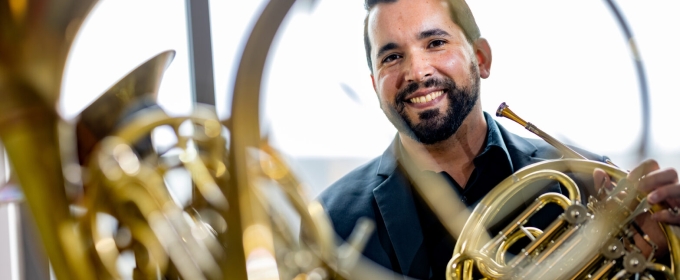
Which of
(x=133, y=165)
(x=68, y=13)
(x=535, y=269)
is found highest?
(x=68, y=13)

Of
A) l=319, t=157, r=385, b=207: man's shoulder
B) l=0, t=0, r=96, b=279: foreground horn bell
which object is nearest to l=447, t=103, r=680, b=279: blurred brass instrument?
l=319, t=157, r=385, b=207: man's shoulder

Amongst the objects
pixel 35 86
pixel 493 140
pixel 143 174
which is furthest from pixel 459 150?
pixel 35 86

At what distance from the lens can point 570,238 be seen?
0.54 metres

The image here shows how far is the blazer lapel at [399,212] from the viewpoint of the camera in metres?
0.68

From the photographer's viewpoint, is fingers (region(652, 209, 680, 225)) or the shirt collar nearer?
fingers (region(652, 209, 680, 225))

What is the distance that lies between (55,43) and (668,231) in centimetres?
50

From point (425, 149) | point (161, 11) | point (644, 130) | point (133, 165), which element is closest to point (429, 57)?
point (425, 149)

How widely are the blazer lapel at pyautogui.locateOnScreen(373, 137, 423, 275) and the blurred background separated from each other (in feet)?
0.22

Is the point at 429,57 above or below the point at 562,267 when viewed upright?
above

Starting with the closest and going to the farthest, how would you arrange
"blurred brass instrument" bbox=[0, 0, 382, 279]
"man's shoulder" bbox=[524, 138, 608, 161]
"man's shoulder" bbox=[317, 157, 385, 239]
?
"blurred brass instrument" bbox=[0, 0, 382, 279] < "man's shoulder" bbox=[524, 138, 608, 161] < "man's shoulder" bbox=[317, 157, 385, 239]

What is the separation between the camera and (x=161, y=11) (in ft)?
3.24

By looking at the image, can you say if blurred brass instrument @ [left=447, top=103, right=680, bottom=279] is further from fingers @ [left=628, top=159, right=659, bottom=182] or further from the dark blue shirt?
the dark blue shirt

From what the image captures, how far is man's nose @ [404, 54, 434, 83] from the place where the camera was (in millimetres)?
662

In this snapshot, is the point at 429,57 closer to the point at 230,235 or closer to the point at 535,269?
the point at 535,269
